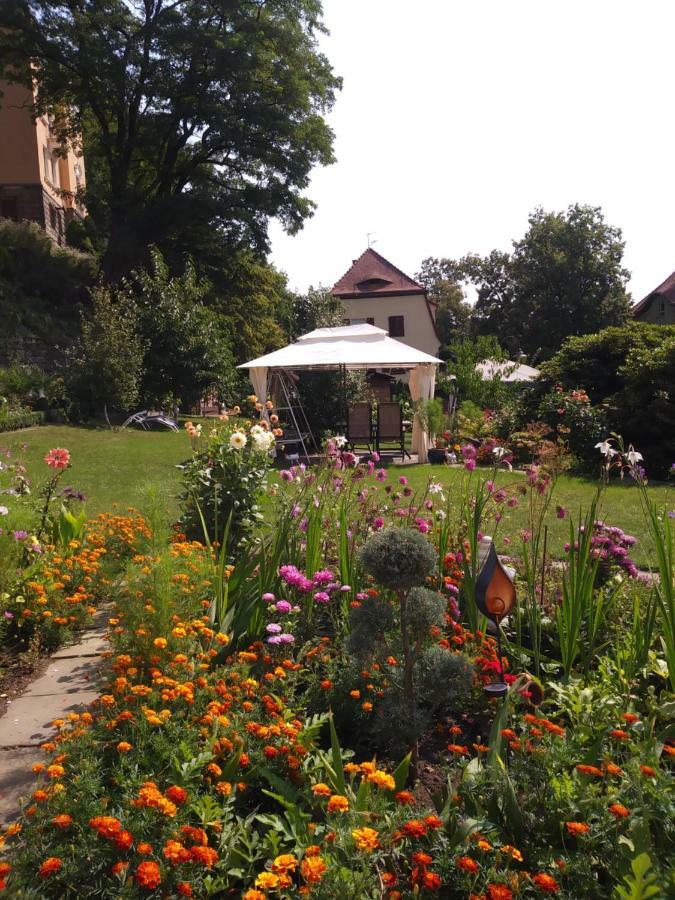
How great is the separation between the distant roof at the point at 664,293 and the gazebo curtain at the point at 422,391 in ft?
73.5

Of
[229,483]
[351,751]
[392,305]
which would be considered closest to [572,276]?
[392,305]

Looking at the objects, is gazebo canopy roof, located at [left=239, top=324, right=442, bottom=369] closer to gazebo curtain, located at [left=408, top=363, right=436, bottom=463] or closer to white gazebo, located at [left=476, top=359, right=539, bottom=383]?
gazebo curtain, located at [left=408, top=363, right=436, bottom=463]

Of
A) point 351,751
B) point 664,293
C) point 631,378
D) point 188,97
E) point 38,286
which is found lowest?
point 351,751

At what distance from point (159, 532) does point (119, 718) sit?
148 cm

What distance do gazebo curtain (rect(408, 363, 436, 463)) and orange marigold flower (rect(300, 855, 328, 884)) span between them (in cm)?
1110

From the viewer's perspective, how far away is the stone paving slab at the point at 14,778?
6.55ft

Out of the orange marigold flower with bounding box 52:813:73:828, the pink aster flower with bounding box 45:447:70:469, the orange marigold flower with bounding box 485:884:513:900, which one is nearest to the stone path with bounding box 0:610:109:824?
the orange marigold flower with bounding box 52:813:73:828

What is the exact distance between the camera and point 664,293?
102ft

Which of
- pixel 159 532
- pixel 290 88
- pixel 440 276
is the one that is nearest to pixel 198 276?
pixel 290 88

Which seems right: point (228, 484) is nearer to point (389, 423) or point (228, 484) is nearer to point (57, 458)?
point (57, 458)

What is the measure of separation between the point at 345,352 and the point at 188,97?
50.5 ft

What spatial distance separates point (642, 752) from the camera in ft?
5.88

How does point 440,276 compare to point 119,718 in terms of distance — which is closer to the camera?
point 119,718

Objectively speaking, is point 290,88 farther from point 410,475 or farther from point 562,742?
point 562,742
